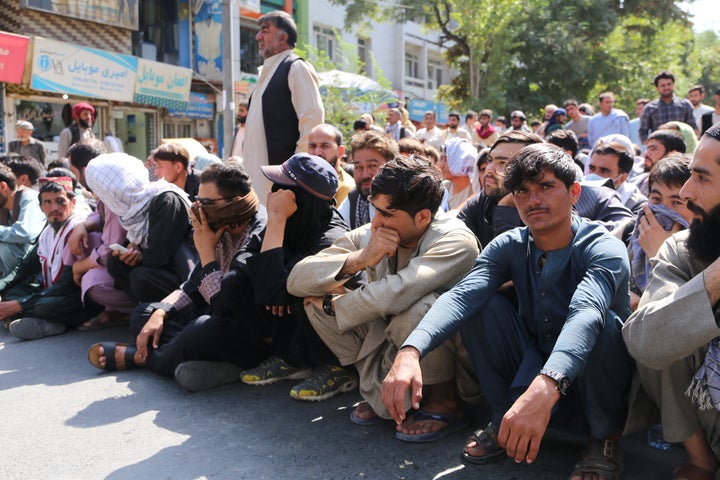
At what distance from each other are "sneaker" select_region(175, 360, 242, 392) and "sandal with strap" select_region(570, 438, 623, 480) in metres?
2.04

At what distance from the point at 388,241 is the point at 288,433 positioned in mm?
1030

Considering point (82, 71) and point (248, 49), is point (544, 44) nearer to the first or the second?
point (248, 49)

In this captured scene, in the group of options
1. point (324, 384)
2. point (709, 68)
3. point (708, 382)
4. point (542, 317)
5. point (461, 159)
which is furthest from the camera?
point (709, 68)

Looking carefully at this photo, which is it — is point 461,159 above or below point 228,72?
below

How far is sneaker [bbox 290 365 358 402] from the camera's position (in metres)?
3.45

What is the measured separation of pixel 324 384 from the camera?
138 inches

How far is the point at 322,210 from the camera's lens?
3713 millimetres

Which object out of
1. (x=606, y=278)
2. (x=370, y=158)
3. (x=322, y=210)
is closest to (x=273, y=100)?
(x=370, y=158)

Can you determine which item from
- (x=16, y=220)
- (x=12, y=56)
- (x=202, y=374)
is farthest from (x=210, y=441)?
(x=12, y=56)

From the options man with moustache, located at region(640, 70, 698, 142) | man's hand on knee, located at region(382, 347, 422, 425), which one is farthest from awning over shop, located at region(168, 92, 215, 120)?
man's hand on knee, located at region(382, 347, 422, 425)

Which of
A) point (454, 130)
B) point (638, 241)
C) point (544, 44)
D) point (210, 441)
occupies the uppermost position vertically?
point (544, 44)

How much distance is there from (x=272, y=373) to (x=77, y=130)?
619 centimetres

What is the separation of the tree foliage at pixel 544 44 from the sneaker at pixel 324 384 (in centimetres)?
1868

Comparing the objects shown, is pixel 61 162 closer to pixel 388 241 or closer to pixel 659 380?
pixel 388 241
